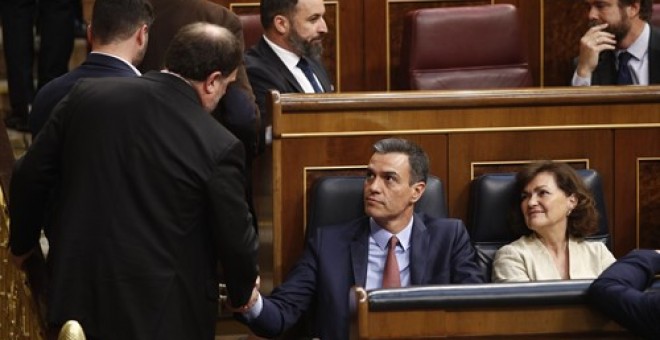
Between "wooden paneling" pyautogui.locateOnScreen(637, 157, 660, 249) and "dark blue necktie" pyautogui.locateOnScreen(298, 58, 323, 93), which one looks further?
"dark blue necktie" pyautogui.locateOnScreen(298, 58, 323, 93)

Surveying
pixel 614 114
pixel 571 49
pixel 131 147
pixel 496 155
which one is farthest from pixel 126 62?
pixel 571 49

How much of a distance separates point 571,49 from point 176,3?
132 centimetres

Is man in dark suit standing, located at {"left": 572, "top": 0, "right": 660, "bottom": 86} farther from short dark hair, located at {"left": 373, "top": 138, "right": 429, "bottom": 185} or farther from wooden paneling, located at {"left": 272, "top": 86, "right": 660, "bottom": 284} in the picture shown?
short dark hair, located at {"left": 373, "top": 138, "right": 429, "bottom": 185}

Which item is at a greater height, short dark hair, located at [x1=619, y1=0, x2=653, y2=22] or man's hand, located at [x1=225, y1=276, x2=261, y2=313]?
short dark hair, located at [x1=619, y1=0, x2=653, y2=22]

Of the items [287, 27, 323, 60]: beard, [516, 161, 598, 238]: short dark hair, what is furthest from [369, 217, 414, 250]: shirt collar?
[287, 27, 323, 60]: beard

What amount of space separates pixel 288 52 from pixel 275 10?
0.11m

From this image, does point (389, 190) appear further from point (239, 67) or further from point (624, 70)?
point (624, 70)

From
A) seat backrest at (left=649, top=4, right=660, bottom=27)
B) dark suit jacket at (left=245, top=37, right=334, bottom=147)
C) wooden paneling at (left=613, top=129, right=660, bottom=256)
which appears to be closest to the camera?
wooden paneling at (left=613, top=129, right=660, bottom=256)

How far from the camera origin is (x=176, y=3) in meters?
→ 3.16

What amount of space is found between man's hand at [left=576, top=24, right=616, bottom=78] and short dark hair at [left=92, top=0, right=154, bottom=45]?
51.5 inches

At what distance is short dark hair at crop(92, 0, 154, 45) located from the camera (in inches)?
102

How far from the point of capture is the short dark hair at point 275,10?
11.2 ft

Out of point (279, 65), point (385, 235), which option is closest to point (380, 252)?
point (385, 235)

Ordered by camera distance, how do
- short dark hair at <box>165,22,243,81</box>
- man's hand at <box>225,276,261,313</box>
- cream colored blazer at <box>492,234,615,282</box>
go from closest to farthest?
short dark hair at <box>165,22,243,81</box> → man's hand at <box>225,276,261,313</box> → cream colored blazer at <box>492,234,615,282</box>
